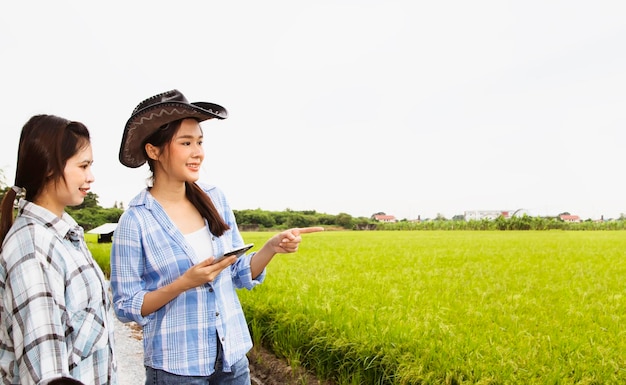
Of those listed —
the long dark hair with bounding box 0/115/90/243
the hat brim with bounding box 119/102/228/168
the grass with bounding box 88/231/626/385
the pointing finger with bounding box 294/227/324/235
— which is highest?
the hat brim with bounding box 119/102/228/168

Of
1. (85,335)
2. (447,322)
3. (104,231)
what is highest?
(85,335)

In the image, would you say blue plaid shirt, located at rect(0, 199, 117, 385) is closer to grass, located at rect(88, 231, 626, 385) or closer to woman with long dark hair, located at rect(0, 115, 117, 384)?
woman with long dark hair, located at rect(0, 115, 117, 384)

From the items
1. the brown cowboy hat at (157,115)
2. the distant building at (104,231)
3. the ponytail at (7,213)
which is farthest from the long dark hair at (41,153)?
the distant building at (104,231)

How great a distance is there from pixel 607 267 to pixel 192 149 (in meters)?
7.65

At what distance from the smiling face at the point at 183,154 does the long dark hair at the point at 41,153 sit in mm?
336

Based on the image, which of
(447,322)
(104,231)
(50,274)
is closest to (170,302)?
(50,274)

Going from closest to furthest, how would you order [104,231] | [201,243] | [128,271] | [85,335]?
[85,335]
[128,271]
[201,243]
[104,231]

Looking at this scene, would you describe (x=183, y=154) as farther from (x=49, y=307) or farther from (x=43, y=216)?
(x=49, y=307)

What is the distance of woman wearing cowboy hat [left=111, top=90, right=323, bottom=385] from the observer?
2020 millimetres

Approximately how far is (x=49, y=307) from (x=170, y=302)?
19.3 inches

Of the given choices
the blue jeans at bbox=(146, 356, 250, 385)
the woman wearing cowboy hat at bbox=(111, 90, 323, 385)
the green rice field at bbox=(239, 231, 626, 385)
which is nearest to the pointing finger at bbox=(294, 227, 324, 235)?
the woman wearing cowboy hat at bbox=(111, 90, 323, 385)

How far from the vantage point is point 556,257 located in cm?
938

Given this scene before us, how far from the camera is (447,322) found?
14.9 feet

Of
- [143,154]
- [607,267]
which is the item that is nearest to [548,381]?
[143,154]
